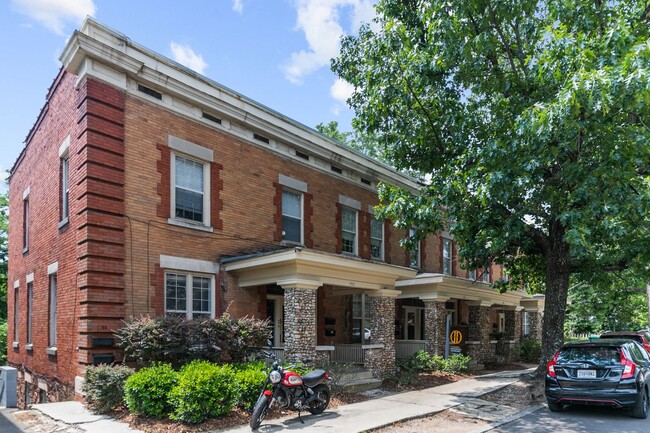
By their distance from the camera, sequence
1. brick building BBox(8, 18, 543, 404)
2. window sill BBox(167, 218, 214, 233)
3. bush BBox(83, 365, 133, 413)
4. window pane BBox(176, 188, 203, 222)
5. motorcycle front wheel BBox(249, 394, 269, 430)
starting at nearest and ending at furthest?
motorcycle front wheel BBox(249, 394, 269, 430) → bush BBox(83, 365, 133, 413) → brick building BBox(8, 18, 543, 404) → window sill BBox(167, 218, 214, 233) → window pane BBox(176, 188, 203, 222)

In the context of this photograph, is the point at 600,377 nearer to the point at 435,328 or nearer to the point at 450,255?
the point at 435,328

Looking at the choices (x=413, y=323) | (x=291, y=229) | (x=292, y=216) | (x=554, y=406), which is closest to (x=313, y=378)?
(x=554, y=406)

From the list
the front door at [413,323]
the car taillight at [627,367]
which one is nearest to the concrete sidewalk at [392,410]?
the car taillight at [627,367]

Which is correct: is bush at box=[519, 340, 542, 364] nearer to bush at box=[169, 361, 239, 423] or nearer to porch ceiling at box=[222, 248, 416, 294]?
porch ceiling at box=[222, 248, 416, 294]

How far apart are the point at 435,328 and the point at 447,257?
7.63 m

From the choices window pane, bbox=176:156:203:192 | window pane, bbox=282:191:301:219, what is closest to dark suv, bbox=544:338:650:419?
window pane, bbox=282:191:301:219

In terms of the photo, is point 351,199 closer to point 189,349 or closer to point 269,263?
point 269,263

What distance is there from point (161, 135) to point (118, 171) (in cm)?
160

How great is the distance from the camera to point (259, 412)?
8.92 meters

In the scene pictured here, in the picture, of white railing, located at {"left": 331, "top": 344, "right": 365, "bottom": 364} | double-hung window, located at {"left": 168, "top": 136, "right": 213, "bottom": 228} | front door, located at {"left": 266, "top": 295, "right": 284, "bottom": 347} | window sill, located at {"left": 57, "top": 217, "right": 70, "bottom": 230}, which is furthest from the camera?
white railing, located at {"left": 331, "top": 344, "right": 365, "bottom": 364}

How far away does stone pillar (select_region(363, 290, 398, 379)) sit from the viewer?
14.9 metres

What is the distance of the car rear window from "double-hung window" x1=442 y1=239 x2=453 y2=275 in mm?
14052

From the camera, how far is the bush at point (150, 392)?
363 inches

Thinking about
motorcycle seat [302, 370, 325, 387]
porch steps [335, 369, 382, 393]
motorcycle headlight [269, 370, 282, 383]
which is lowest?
porch steps [335, 369, 382, 393]
